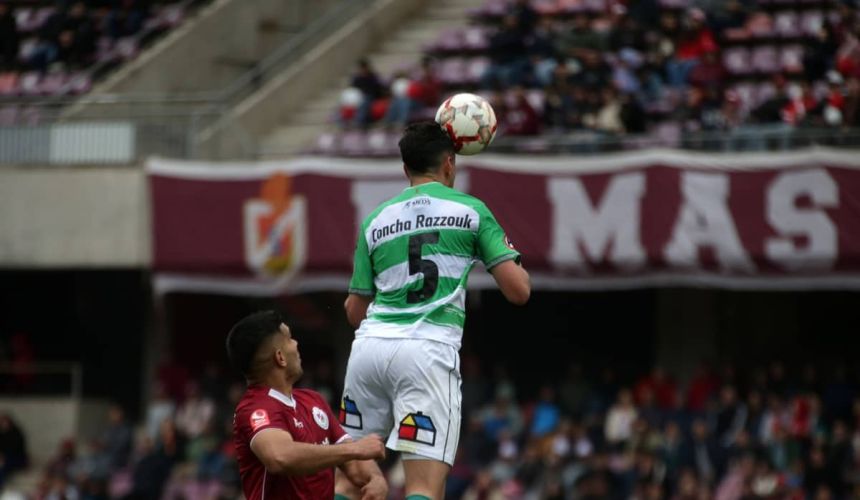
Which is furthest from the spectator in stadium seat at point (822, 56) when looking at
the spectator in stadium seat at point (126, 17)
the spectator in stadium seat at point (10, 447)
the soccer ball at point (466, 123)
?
the soccer ball at point (466, 123)

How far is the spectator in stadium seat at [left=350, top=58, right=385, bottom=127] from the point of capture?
849 inches

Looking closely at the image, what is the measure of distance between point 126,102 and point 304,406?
1555 centimetres

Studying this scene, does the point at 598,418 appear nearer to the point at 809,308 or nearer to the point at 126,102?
the point at 809,308

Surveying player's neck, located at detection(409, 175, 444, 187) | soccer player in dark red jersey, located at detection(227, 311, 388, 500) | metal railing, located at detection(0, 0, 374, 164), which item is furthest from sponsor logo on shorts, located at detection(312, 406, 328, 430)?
metal railing, located at detection(0, 0, 374, 164)

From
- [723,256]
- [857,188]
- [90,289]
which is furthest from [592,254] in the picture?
[90,289]

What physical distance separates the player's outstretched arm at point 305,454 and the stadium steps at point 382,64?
15326mm

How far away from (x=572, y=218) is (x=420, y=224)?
11447 millimetres

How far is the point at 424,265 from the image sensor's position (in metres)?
7.36


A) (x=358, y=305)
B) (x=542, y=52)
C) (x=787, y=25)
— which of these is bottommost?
(x=358, y=305)

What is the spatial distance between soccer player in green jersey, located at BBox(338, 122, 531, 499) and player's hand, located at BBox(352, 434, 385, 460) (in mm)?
803

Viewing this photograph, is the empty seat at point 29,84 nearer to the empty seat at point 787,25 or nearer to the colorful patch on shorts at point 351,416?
the empty seat at point 787,25

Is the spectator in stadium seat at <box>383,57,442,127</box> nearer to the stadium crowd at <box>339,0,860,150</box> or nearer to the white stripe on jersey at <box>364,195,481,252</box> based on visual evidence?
the stadium crowd at <box>339,0,860,150</box>

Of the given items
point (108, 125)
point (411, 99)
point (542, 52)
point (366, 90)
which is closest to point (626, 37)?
point (542, 52)

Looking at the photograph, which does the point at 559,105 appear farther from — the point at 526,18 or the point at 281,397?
the point at 281,397
